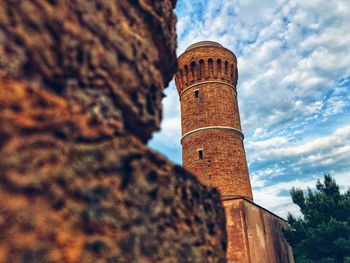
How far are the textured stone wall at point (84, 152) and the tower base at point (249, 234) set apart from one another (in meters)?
9.63

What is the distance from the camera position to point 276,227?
13680 mm

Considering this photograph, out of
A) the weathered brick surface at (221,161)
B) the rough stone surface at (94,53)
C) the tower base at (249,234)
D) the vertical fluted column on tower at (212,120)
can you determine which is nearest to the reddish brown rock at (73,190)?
the rough stone surface at (94,53)

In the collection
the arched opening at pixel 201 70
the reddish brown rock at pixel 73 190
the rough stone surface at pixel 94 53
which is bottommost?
the reddish brown rock at pixel 73 190

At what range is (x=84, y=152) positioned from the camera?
3.78 ft

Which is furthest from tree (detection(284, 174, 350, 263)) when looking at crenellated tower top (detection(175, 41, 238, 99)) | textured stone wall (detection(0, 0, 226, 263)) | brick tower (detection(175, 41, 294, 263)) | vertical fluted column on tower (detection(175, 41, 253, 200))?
textured stone wall (detection(0, 0, 226, 263))

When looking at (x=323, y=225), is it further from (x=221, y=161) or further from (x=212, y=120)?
(x=212, y=120)

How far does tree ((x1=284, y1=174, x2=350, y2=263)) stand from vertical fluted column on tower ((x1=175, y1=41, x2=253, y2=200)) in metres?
2.60

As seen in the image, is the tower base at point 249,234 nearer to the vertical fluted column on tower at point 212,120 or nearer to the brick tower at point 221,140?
→ the brick tower at point 221,140

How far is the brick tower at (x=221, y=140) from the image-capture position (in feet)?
37.9

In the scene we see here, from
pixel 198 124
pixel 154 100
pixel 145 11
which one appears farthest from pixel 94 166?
pixel 198 124

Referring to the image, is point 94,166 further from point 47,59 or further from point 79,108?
point 47,59

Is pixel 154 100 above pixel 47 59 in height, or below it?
above

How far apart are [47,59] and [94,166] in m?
0.49

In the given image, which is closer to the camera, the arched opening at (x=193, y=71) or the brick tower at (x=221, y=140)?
the brick tower at (x=221, y=140)
